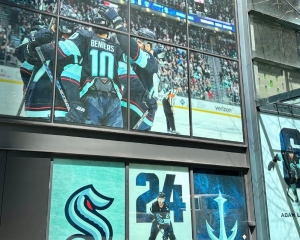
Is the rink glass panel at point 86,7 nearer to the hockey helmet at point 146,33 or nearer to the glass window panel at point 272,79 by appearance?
the hockey helmet at point 146,33

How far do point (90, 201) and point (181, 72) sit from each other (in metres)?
4.09

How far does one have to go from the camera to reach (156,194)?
8344 millimetres

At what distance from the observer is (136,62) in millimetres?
8922

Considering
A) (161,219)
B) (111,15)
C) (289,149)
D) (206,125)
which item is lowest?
(161,219)

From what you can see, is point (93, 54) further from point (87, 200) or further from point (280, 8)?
point (280, 8)

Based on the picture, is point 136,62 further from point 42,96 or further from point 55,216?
Answer: point 55,216

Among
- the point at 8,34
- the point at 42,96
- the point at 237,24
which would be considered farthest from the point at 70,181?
the point at 237,24

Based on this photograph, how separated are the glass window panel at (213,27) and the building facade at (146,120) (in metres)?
0.04

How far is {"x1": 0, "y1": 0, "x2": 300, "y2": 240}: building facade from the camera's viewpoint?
7211 mm

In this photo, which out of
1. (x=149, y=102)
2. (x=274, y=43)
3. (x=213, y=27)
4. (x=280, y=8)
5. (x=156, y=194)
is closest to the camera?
(x=156, y=194)

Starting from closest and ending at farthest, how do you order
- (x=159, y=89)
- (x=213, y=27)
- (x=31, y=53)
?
1. (x=31, y=53)
2. (x=159, y=89)
3. (x=213, y=27)

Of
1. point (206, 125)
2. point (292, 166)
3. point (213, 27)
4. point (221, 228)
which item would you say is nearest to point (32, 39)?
point (206, 125)

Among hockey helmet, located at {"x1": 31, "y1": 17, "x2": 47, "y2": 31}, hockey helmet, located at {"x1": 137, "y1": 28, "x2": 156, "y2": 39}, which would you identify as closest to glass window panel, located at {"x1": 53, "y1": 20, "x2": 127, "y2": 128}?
hockey helmet, located at {"x1": 31, "y1": 17, "x2": 47, "y2": 31}

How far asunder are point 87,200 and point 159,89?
3.28 metres
